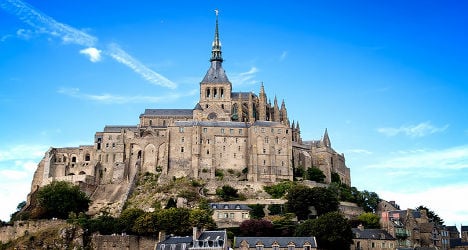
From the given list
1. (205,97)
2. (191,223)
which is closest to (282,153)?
(205,97)

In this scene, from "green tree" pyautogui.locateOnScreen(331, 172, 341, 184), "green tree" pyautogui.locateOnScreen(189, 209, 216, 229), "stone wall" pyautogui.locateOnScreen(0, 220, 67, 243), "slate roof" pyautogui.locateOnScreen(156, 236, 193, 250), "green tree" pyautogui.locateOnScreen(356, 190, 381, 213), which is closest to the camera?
"slate roof" pyautogui.locateOnScreen(156, 236, 193, 250)

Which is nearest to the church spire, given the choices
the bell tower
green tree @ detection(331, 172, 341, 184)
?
the bell tower

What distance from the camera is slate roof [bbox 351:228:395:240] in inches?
3034

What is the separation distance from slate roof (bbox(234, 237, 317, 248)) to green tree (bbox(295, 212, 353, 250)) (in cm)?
229

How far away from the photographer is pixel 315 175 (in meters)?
101

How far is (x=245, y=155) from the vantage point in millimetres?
101062

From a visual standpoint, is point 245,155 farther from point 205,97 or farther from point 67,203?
point 67,203

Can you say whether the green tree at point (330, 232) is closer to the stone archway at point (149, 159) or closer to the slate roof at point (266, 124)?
the slate roof at point (266, 124)

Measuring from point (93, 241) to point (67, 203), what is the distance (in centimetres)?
1260

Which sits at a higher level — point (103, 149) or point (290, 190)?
point (103, 149)

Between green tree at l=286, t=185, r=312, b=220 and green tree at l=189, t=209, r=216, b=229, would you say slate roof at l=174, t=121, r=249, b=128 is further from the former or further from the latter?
green tree at l=189, t=209, r=216, b=229

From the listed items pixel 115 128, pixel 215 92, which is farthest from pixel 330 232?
pixel 115 128

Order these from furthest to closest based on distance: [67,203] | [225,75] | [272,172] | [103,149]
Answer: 1. [225,75]
2. [103,149]
3. [272,172]
4. [67,203]

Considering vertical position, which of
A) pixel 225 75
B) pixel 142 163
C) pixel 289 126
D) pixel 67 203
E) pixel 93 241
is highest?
pixel 225 75
